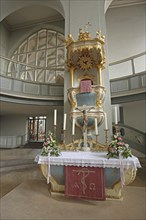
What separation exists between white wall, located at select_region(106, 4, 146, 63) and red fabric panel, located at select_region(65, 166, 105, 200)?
731 centimetres

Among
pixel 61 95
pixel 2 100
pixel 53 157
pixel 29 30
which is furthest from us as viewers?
pixel 29 30

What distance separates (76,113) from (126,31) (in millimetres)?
6729

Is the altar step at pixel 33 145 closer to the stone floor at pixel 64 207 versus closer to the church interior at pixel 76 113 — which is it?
the church interior at pixel 76 113

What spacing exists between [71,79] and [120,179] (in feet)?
12.1

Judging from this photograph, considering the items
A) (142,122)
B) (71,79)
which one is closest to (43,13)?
(71,79)

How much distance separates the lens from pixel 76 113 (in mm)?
4402

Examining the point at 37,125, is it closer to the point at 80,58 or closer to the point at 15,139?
the point at 15,139

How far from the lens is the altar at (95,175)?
2.34 m

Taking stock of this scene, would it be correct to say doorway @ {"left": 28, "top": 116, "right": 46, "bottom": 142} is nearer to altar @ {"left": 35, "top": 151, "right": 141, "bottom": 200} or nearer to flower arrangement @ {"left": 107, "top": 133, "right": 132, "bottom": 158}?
altar @ {"left": 35, "top": 151, "right": 141, "bottom": 200}

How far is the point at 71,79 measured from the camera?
205 inches

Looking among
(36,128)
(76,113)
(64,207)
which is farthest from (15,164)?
(36,128)

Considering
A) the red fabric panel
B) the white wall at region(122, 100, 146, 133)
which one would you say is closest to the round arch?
the white wall at region(122, 100, 146, 133)

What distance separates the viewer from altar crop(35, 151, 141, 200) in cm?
234

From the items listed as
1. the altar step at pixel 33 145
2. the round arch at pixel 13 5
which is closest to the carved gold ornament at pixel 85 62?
the round arch at pixel 13 5
